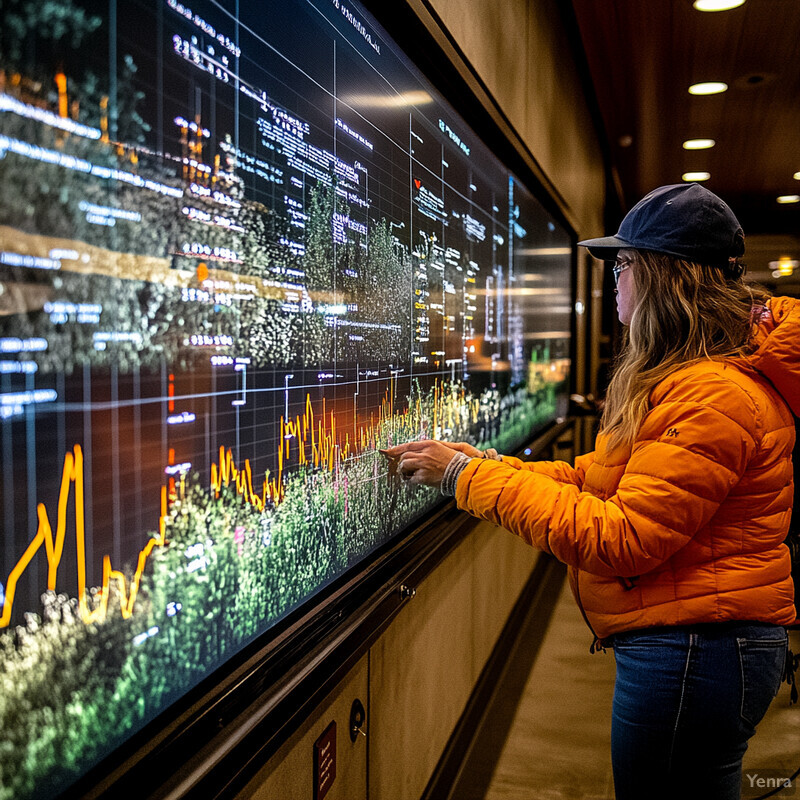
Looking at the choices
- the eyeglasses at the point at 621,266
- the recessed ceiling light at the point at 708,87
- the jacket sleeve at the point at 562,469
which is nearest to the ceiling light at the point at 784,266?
the recessed ceiling light at the point at 708,87

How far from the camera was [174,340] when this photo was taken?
0.88 meters

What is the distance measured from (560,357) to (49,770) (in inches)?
185

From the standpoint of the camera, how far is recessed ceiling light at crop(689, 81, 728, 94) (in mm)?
4980

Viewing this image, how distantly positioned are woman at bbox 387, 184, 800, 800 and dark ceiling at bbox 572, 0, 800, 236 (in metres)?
3.11

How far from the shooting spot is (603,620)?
136 cm

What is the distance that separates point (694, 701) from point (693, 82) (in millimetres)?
4780

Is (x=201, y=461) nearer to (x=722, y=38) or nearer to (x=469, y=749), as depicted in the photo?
(x=469, y=749)

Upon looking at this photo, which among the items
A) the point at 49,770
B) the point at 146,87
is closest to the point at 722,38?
the point at 146,87

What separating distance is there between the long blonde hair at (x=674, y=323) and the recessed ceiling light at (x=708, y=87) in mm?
4308

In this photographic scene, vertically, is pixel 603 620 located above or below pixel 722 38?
below

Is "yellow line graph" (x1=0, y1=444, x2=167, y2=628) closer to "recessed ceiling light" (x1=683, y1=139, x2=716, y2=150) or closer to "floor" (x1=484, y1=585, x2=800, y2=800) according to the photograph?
"floor" (x1=484, y1=585, x2=800, y2=800)

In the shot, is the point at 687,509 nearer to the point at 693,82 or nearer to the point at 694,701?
the point at 694,701

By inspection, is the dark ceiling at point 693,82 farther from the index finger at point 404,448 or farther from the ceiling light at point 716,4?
the index finger at point 404,448

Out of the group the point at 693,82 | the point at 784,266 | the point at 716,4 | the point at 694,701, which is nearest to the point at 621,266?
the point at 694,701
